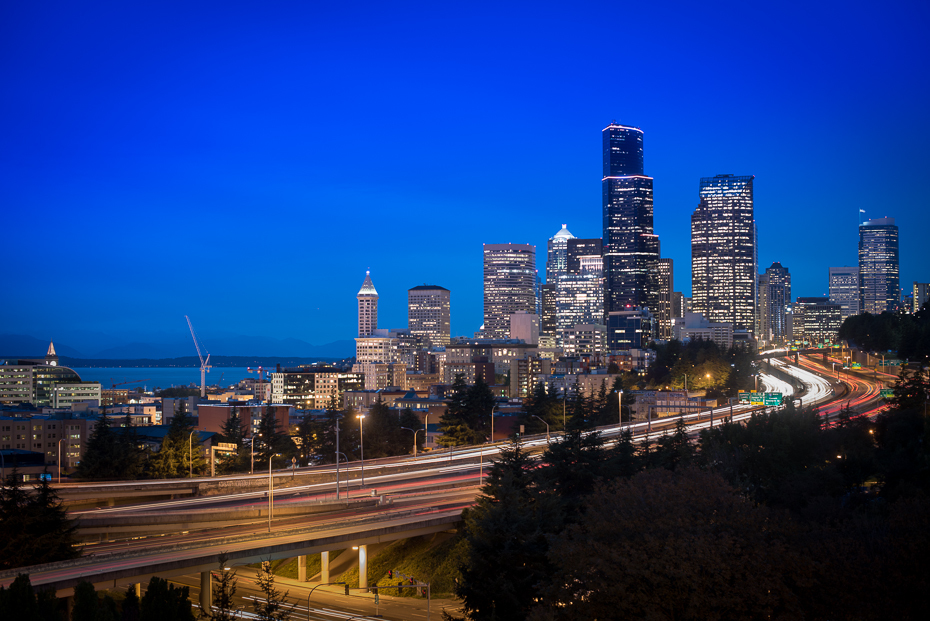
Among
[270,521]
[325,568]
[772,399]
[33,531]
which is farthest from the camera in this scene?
[772,399]

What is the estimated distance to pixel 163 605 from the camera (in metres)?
21.6

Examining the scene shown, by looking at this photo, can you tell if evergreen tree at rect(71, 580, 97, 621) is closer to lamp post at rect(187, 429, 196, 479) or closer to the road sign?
lamp post at rect(187, 429, 196, 479)

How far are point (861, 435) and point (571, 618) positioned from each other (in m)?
36.6

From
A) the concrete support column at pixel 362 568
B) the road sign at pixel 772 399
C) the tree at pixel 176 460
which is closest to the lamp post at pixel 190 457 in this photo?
the tree at pixel 176 460

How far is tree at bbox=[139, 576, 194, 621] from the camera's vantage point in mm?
21484

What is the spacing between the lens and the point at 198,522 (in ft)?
110

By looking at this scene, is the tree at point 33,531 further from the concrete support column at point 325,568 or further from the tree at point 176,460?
the tree at point 176,460

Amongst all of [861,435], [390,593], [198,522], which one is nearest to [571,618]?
[390,593]

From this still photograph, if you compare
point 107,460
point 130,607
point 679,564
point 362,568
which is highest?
point 679,564

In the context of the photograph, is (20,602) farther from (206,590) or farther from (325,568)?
(325,568)

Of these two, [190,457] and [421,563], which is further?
[190,457]

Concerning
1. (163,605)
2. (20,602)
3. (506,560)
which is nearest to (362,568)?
(506,560)

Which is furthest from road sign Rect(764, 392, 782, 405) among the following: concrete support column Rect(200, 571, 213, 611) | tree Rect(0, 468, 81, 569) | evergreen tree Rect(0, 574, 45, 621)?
evergreen tree Rect(0, 574, 45, 621)

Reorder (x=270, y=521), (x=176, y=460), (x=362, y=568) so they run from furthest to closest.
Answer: (x=176, y=460) → (x=362, y=568) → (x=270, y=521)
